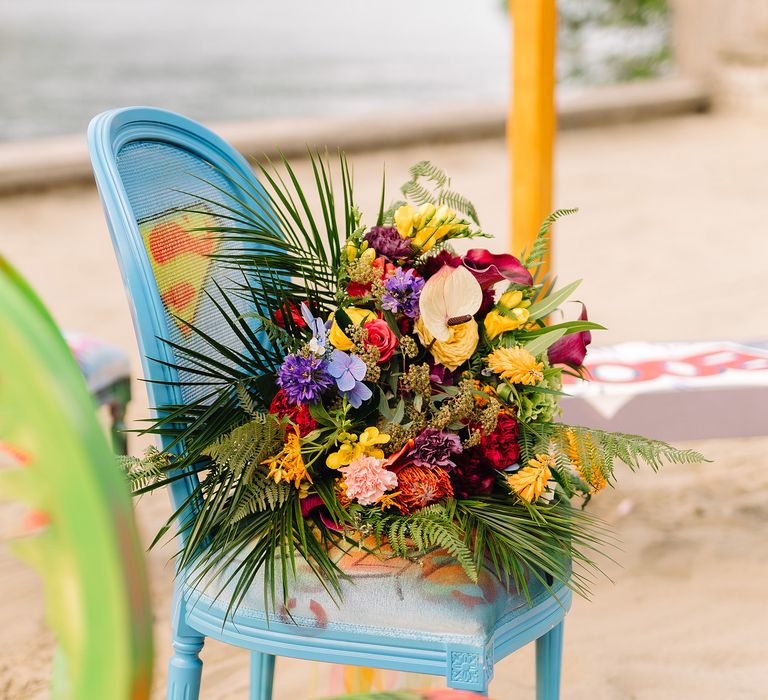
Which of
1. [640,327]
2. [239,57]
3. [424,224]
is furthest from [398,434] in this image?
[239,57]

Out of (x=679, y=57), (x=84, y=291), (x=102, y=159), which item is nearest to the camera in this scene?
(x=102, y=159)

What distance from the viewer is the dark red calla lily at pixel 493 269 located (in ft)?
3.91

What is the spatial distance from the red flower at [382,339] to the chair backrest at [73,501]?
616 mm

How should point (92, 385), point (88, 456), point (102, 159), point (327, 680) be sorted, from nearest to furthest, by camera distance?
point (88, 456) < point (102, 159) < point (327, 680) < point (92, 385)

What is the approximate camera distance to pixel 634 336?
400cm

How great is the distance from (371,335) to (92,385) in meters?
1.29

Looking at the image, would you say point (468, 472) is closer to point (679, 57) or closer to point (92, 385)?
point (92, 385)

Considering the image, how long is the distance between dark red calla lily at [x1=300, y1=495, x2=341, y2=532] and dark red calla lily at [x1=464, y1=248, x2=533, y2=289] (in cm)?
32

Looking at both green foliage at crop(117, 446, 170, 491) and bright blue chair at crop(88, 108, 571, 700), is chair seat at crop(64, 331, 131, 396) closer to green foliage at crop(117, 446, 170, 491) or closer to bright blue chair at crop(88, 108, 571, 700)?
bright blue chair at crop(88, 108, 571, 700)

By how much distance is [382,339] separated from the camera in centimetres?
113

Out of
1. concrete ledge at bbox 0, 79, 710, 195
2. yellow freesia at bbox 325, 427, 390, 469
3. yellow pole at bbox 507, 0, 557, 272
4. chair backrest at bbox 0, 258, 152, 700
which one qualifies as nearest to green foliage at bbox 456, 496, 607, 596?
yellow freesia at bbox 325, 427, 390, 469

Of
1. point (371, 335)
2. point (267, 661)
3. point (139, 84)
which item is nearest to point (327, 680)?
point (267, 661)

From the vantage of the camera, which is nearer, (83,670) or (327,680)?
(83,670)

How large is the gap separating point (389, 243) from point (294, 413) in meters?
0.23
